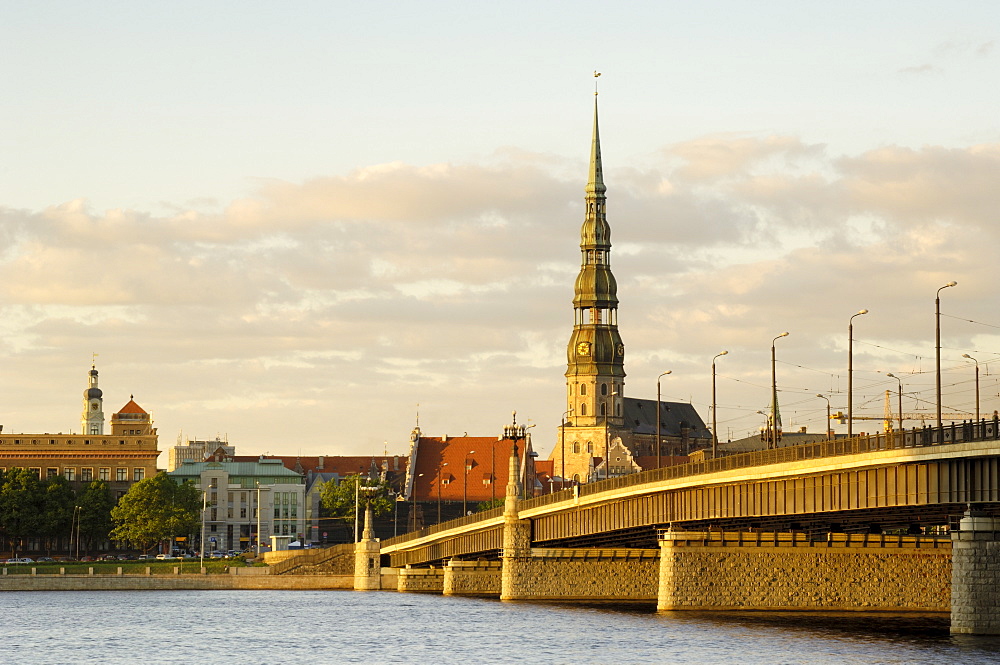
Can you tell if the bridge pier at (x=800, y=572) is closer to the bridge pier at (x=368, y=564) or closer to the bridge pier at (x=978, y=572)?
the bridge pier at (x=978, y=572)

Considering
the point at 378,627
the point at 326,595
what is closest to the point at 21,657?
the point at 378,627

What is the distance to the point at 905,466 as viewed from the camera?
3489 inches

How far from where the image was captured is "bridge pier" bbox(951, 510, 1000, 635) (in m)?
86.2

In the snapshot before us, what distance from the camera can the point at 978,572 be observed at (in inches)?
3410

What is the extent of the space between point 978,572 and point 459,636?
32400 millimetres

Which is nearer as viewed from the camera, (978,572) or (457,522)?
(978,572)

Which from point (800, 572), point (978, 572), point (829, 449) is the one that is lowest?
point (800, 572)

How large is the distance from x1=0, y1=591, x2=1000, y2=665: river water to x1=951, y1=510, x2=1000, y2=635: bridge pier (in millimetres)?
1248

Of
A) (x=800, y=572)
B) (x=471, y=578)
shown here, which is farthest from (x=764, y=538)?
(x=471, y=578)

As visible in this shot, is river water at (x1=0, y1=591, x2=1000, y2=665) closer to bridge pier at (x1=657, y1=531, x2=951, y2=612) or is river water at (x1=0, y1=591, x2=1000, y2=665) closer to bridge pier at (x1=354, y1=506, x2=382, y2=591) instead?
bridge pier at (x1=657, y1=531, x2=951, y2=612)

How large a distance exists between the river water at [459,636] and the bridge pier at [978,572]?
125 cm

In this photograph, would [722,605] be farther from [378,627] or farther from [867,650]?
[867,650]

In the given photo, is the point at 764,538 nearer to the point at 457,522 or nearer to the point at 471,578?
the point at 457,522

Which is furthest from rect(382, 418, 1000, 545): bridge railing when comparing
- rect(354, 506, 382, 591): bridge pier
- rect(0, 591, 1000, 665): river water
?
rect(354, 506, 382, 591): bridge pier
